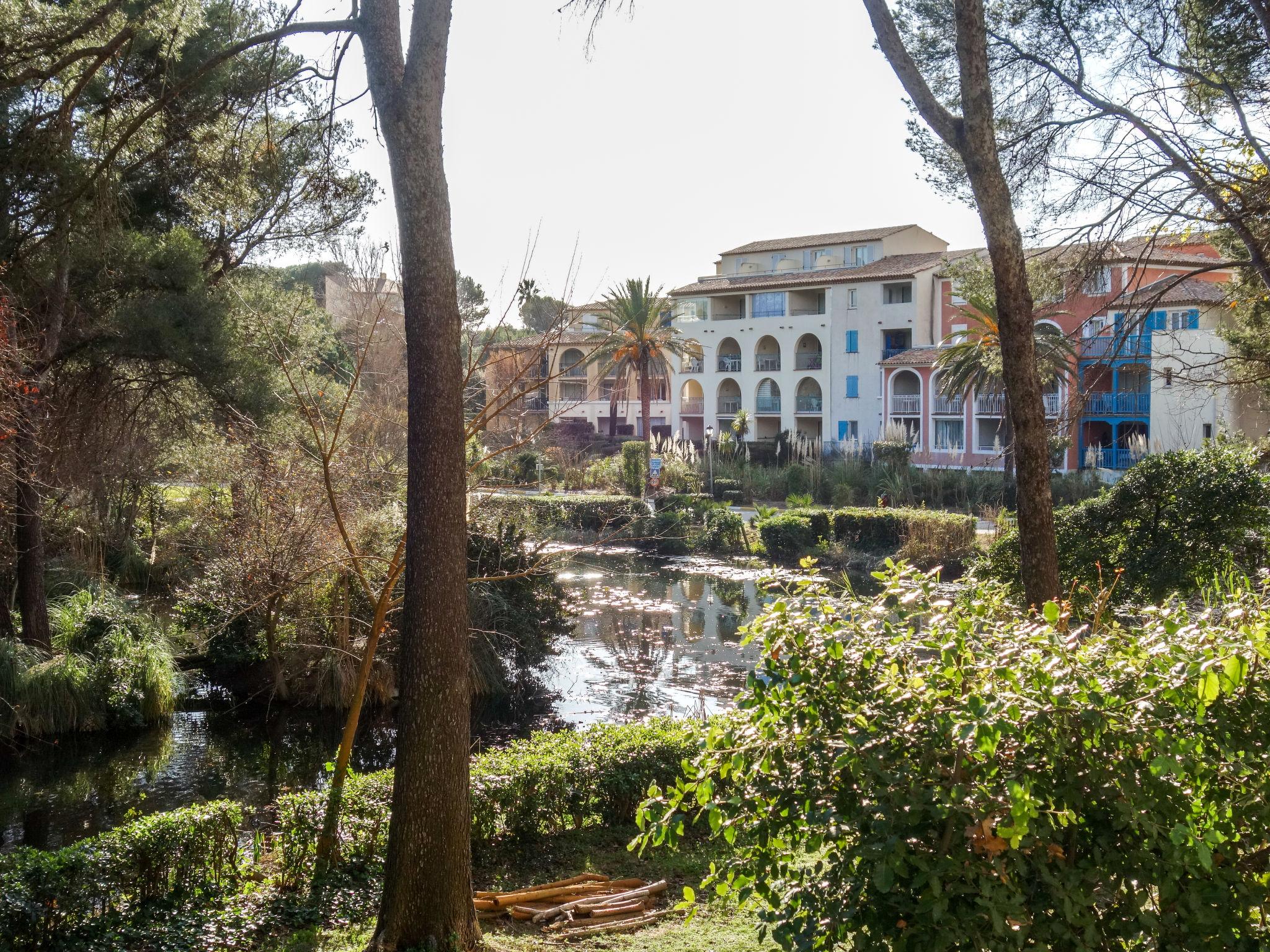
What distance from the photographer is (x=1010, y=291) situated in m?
7.39

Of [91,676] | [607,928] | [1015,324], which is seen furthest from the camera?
[91,676]

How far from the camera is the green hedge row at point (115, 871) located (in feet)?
19.0

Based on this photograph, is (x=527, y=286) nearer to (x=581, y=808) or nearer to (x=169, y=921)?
(x=581, y=808)

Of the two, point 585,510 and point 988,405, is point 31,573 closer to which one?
point 585,510

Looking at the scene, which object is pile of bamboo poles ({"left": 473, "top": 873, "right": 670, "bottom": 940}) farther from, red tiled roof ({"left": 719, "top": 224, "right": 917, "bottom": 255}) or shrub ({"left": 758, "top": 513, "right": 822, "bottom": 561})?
red tiled roof ({"left": 719, "top": 224, "right": 917, "bottom": 255})

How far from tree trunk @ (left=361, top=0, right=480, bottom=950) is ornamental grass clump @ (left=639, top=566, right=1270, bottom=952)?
223cm

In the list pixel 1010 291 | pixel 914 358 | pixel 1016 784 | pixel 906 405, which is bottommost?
pixel 1016 784

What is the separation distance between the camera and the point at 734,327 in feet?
164

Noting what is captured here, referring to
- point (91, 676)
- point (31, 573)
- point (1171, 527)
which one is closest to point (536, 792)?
point (91, 676)

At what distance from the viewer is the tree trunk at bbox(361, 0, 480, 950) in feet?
17.6

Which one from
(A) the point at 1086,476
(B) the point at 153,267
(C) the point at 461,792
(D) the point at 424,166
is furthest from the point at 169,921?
(A) the point at 1086,476

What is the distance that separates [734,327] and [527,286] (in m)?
42.5

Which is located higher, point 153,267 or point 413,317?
point 153,267

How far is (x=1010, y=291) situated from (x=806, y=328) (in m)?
40.3
